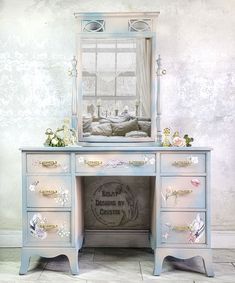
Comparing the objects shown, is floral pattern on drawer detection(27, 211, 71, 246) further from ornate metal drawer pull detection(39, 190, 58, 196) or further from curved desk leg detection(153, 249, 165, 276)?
curved desk leg detection(153, 249, 165, 276)

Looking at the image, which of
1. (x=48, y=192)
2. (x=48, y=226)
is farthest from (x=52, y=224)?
(x=48, y=192)

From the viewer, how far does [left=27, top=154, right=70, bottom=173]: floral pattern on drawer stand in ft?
9.23

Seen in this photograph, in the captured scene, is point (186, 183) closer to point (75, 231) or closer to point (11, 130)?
point (75, 231)

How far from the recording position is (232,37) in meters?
3.44

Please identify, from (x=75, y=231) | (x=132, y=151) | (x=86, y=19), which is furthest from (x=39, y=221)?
(x=86, y=19)

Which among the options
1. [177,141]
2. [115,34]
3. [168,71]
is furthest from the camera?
[168,71]

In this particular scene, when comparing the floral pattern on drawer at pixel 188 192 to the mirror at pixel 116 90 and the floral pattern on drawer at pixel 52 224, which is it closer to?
the mirror at pixel 116 90

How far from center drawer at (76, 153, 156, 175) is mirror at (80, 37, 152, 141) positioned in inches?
16.1

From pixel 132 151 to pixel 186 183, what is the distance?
1.45 ft

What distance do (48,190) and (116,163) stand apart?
1.69 feet

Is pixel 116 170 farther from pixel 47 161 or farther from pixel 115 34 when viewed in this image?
A: pixel 115 34

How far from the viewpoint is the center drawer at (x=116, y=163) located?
9.23 feet

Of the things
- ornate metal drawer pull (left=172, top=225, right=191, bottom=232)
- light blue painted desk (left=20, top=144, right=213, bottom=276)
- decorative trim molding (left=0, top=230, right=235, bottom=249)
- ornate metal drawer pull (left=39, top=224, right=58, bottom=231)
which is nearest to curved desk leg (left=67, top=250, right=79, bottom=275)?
light blue painted desk (left=20, top=144, right=213, bottom=276)

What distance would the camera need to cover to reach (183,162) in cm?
280
